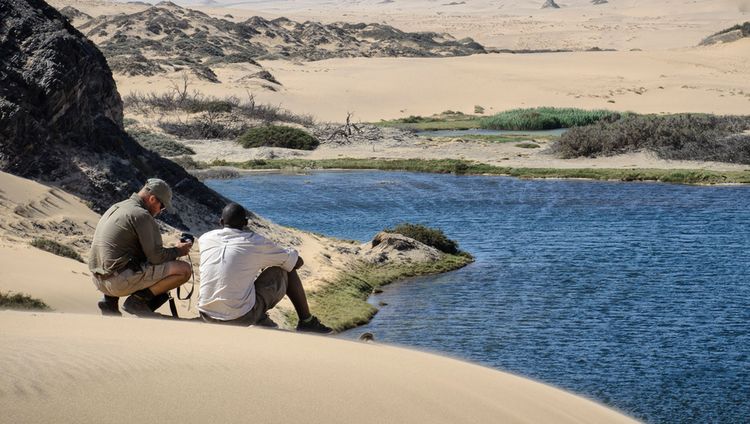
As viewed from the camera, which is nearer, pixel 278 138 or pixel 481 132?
pixel 278 138

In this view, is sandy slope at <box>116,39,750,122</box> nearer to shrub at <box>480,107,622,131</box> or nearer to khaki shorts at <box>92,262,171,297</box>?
shrub at <box>480,107,622,131</box>

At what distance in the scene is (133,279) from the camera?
374 inches

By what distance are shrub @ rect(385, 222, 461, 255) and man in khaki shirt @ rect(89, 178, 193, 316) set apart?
42.5 feet

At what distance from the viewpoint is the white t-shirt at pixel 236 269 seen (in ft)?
31.2

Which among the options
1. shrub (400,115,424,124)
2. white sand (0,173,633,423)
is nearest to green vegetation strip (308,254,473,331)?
white sand (0,173,633,423)

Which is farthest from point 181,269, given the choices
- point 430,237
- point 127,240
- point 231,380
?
point 430,237

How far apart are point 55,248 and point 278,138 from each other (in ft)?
114

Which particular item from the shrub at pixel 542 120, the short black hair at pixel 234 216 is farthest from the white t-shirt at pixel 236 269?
the shrub at pixel 542 120

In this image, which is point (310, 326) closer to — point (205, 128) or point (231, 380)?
point (231, 380)

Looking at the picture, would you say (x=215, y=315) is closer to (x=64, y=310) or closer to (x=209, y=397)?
(x=64, y=310)

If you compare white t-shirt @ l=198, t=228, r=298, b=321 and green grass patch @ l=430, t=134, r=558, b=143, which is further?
Answer: green grass patch @ l=430, t=134, r=558, b=143

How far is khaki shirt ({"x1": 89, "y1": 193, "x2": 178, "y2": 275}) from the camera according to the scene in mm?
9391

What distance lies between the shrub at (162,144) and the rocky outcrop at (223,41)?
19.1 metres

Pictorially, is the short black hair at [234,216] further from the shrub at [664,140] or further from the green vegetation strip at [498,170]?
the shrub at [664,140]
